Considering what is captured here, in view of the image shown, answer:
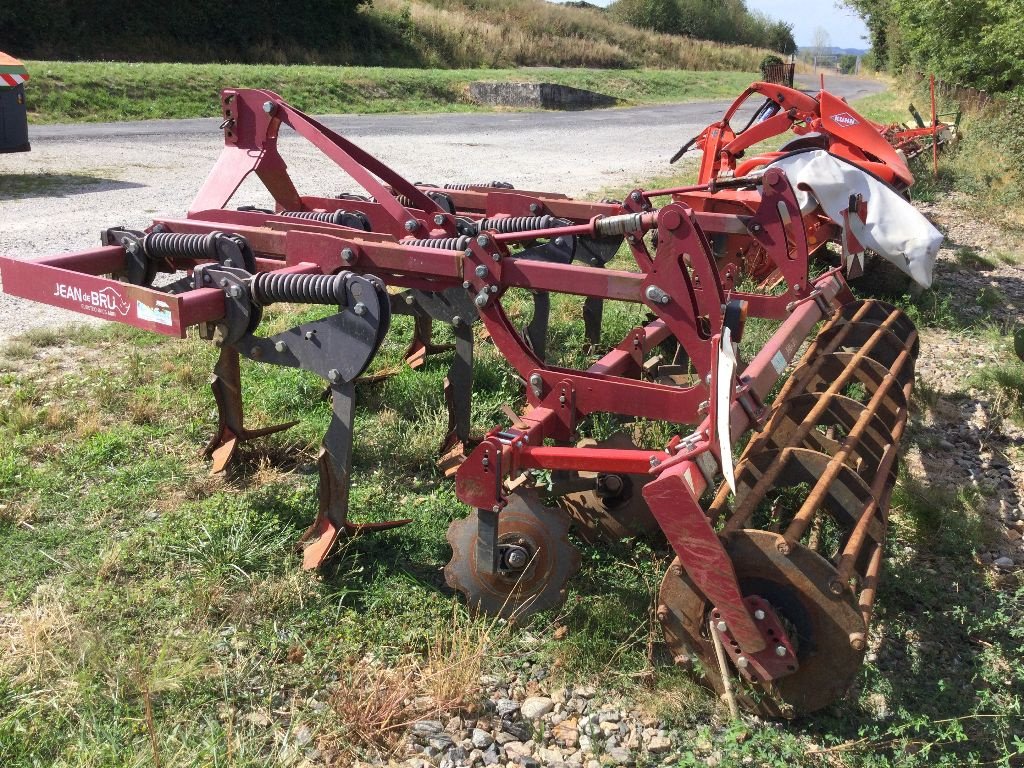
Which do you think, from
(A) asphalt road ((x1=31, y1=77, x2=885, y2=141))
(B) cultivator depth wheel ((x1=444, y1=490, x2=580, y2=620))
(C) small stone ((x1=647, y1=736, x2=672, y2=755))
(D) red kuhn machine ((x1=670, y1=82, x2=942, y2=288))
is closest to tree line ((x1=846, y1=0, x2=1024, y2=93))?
(A) asphalt road ((x1=31, y1=77, x2=885, y2=141))

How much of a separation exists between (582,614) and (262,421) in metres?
2.35

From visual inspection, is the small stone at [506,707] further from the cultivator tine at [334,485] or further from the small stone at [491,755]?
the cultivator tine at [334,485]

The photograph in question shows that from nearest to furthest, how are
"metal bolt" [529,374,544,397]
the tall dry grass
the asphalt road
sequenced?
"metal bolt" [529,374,544,397]
the asphalt road
the tall dry grass

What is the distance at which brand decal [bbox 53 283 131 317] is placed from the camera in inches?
138

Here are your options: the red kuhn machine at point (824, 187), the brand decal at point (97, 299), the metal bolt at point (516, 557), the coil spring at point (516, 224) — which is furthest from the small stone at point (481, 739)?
the red kuhn machine at point (824, 187)

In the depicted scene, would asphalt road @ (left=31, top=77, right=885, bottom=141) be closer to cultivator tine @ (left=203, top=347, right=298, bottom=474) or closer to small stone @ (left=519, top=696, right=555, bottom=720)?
cultivator tine @ (left=203, top=347, right=298, bottom=474)

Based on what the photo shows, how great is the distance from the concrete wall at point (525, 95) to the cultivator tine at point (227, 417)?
74.1ft

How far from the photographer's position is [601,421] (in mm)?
5090

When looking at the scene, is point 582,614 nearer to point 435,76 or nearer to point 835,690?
point 835,690

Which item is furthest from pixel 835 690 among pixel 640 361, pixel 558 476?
pixel 640 361

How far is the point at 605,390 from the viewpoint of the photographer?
141 inches

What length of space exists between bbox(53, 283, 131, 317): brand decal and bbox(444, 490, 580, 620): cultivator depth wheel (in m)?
1.60

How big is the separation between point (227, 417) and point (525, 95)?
23374 mm

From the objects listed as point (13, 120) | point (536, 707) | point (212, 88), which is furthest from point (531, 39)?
point (536, 707)
